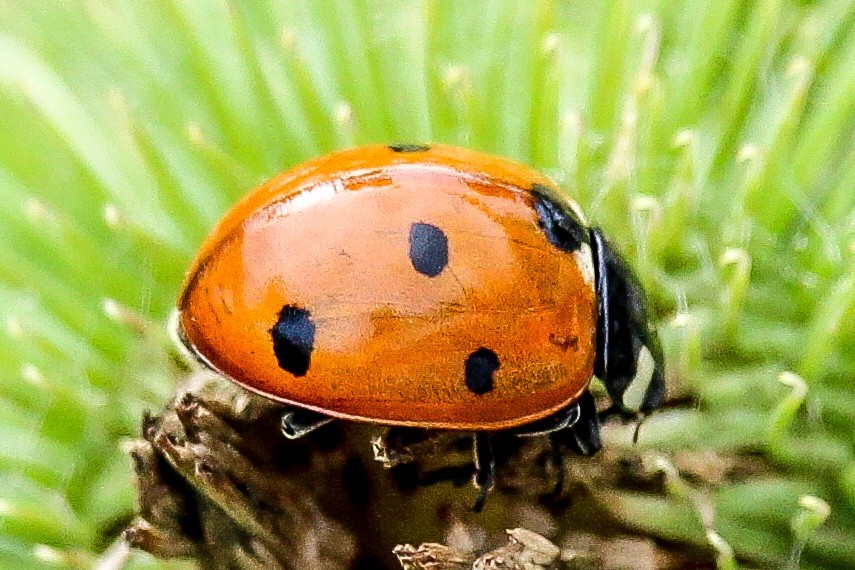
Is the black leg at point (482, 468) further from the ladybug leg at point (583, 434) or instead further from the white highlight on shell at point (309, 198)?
the white highlight on shell at point (309, 198)

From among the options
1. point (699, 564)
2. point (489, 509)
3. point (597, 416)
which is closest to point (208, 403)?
point (489, 509)

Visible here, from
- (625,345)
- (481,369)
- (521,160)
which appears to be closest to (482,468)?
(481,369)

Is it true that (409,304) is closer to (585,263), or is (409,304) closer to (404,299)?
(404,299)

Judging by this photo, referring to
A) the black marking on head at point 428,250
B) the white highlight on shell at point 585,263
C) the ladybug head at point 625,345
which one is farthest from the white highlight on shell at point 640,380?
the black marking on head at point 428,250

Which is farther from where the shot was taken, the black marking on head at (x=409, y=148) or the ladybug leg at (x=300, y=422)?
the black marking on head at (x=409, y=148)

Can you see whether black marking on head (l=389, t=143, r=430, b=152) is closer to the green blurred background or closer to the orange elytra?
the orange elytra

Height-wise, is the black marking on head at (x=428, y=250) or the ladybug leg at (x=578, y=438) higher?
the black marking on head at (x=428, y=250)

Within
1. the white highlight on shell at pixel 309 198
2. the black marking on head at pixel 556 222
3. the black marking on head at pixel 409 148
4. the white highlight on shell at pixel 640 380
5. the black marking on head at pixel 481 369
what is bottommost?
the white highlight on shell at pixel 640 380

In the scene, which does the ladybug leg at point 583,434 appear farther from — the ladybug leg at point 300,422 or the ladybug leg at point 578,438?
the ladybug leg at point 300,422
